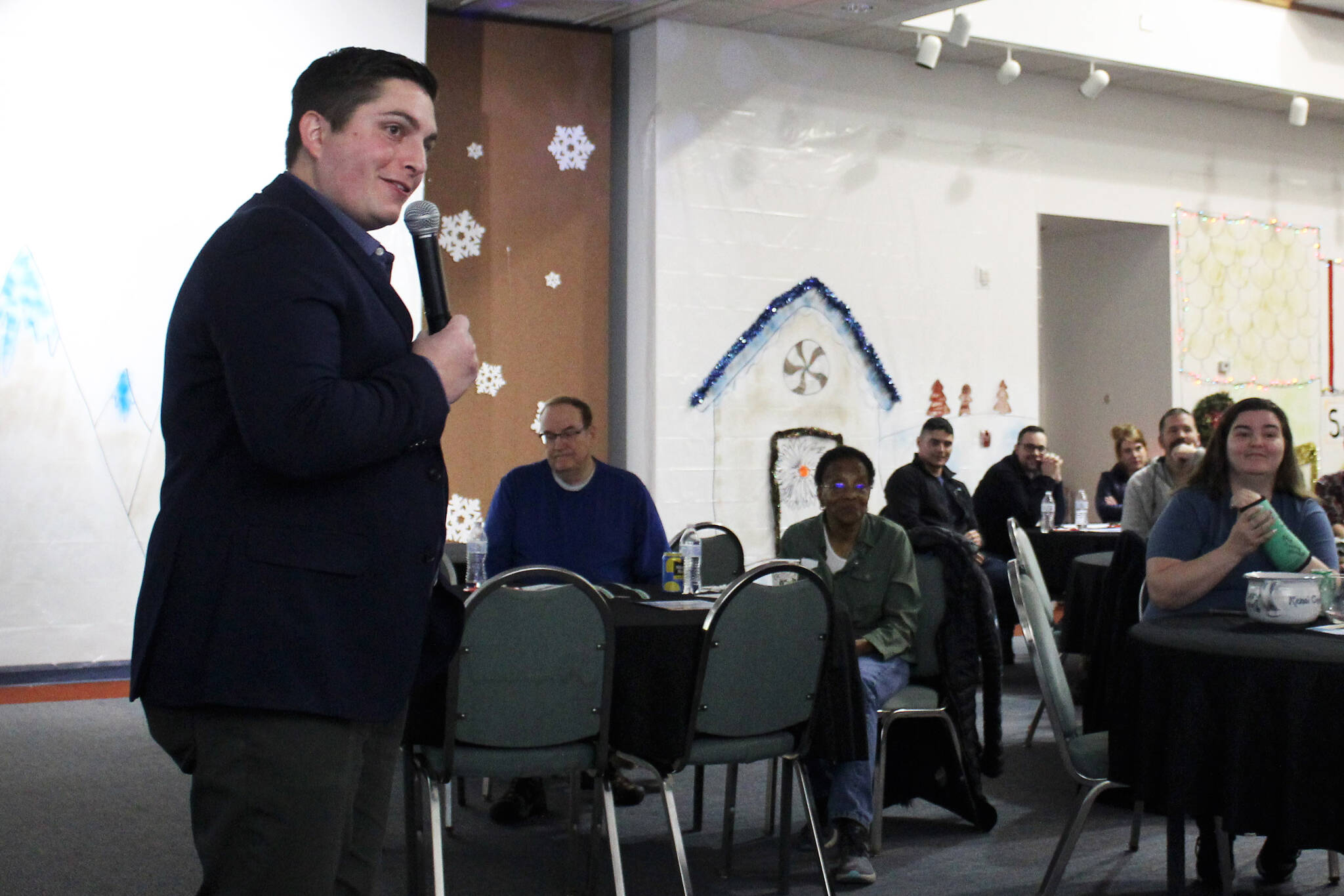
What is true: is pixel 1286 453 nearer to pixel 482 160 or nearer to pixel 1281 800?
pixel 1281 800

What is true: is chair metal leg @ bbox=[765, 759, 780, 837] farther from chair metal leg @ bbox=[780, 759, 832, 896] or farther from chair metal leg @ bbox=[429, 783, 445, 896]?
chair metal leg @ bbox=[429, 783, 445, 896]

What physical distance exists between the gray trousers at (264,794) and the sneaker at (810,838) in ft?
7.98

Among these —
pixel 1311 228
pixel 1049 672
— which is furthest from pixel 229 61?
pixel 1311 228

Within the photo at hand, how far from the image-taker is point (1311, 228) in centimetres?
986

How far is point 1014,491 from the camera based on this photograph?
7219mm

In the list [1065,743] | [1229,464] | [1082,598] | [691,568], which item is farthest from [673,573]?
[1082,598]

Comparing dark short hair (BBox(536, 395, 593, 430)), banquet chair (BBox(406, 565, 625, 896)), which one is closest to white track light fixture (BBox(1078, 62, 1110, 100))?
dark short hair (BBox(536, 395, 593, 430))

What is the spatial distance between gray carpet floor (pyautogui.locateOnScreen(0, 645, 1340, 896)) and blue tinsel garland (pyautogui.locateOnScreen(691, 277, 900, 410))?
305cm

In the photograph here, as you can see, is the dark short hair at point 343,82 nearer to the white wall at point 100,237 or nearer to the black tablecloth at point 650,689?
the black tablecloth at point 650,689

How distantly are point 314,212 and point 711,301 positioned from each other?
619cm

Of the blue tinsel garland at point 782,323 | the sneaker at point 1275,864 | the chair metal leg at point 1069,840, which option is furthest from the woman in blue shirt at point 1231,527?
the blue tinsel garland at point 782,323

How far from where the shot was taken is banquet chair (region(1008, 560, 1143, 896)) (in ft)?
10.2

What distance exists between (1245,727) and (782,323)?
515 cm

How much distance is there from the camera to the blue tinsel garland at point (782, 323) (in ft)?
24.6
